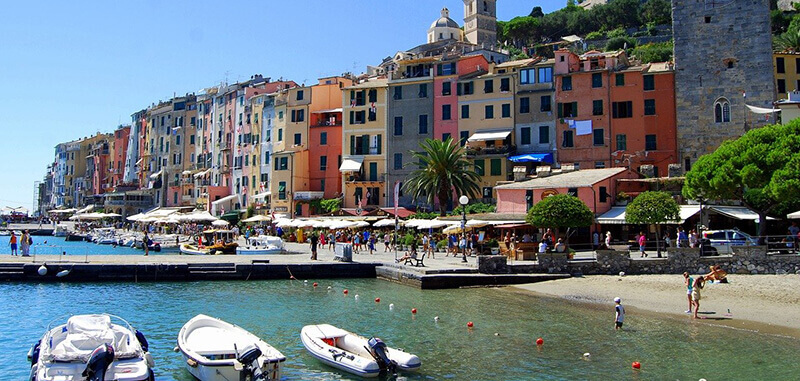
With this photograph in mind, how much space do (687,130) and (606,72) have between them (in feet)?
24.8

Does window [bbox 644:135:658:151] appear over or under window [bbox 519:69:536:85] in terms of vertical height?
under

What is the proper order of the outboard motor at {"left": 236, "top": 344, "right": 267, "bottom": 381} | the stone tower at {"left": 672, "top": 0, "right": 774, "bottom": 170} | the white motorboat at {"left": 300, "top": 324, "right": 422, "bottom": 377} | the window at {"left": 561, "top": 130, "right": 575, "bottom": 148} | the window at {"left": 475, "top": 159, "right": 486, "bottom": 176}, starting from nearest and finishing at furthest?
the outboard motor at {"left": 236, "top": 344, "right": 267, "bottom": 381} < the white motorboat at {"left": 300, "top": 324, "right": 422, "bottom": 377} < the stone tower at {"left": 672, "top": 0, "right": 774, "bottom": 170} < the window at {"left": 561, "top": 130, "right": 575, "bottom": 148} < the window at {"left": 475, "top": 159, "right": 486, "bottom": 176}

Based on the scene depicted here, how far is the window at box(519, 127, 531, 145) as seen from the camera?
186 ft

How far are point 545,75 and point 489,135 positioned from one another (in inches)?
263

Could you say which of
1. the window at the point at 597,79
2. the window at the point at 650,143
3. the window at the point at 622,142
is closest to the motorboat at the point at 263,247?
the window at the point at 622,142

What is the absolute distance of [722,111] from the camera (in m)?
49.8

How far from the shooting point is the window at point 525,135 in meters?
56.7

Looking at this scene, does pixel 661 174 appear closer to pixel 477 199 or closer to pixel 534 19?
pixel 477 199

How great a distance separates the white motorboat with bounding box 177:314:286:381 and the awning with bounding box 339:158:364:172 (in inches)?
1788

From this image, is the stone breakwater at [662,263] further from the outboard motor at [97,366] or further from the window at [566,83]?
the window at [566,83]

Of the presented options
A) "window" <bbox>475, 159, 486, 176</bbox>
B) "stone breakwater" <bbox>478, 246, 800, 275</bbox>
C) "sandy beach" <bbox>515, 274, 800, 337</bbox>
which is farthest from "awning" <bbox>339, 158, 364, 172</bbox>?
"sandy beach" <bbox>515, 274, 800, 337</bbox>

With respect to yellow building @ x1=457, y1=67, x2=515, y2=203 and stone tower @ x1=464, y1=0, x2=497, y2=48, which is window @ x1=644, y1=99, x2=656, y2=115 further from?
stone tower @ x1=464, y1=0, x2=497, y2=48

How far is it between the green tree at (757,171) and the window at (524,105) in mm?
20709

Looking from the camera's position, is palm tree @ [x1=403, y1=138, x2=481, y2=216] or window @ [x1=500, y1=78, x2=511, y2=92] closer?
palm tree @ [x1=403, y1=138, x2=481, y2=216]
